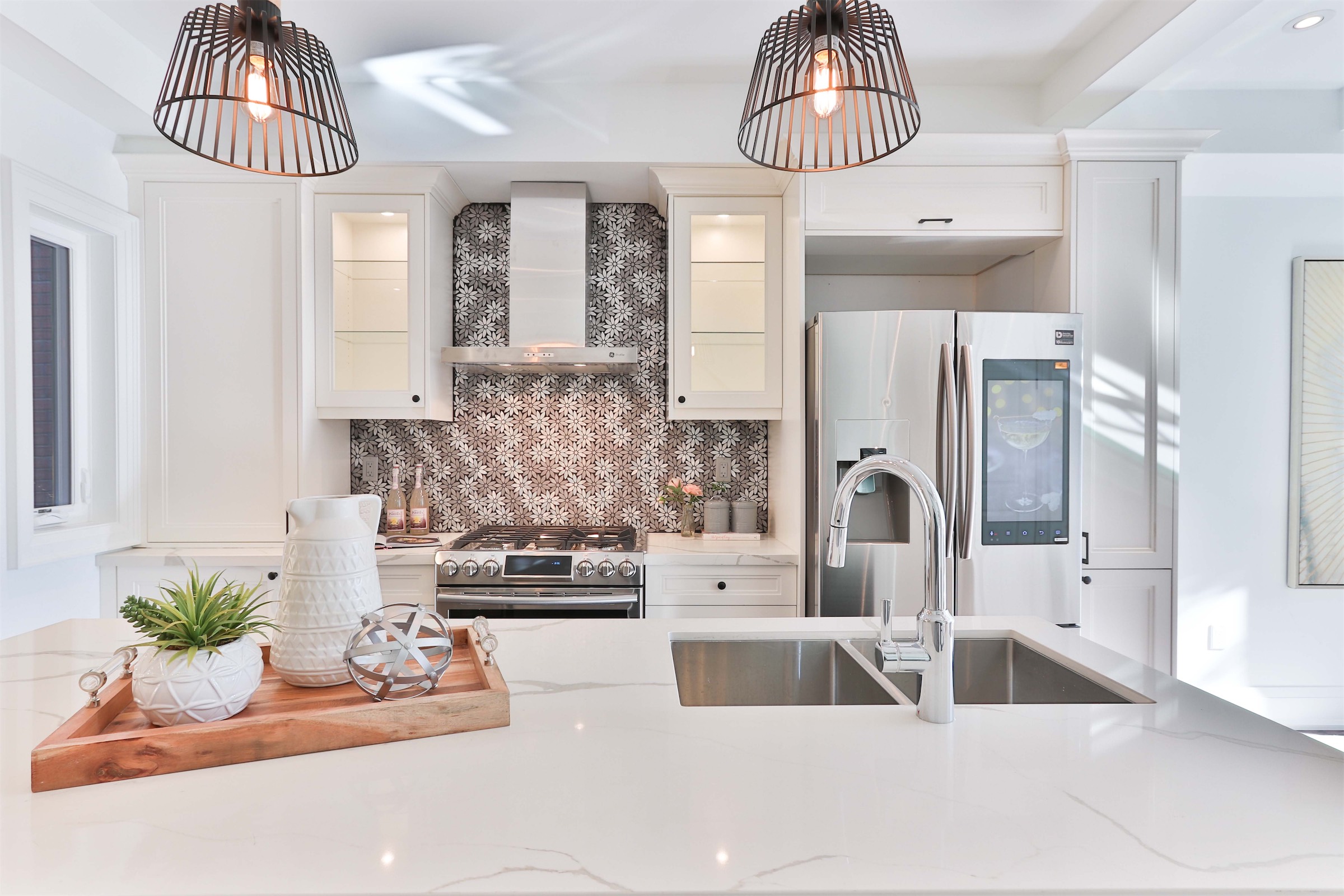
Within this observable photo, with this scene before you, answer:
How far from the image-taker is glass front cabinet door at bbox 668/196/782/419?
2834mm

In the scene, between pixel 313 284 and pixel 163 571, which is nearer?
pixel 163 571

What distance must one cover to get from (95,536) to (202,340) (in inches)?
30.6

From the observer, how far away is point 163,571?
260 centimetres

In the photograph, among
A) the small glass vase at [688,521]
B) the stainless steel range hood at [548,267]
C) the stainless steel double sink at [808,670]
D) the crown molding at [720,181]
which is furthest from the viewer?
the small glass vase at [688,521]

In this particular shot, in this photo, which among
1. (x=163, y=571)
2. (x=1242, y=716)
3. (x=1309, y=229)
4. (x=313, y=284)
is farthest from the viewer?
(x=1309, y=229)

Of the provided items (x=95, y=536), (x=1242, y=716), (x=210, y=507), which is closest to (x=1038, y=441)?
(x=1242, y=716)

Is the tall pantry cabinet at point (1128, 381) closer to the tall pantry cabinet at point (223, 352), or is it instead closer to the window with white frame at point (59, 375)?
the tall pantry cabinet at point (223, 352)

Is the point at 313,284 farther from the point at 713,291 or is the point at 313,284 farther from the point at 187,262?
the point at 713,291

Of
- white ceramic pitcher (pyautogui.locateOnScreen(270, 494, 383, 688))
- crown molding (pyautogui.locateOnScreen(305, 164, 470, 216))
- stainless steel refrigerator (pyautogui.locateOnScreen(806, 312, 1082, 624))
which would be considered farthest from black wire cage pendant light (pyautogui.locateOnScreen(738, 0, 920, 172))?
crown molding (pyautogui.locateOnScreen(305, 164, 470, 216))

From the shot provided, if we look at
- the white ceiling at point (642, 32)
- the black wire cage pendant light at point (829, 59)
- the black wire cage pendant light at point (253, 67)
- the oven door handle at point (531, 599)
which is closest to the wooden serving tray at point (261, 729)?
the black wire cage pendant light at point (253, 67)

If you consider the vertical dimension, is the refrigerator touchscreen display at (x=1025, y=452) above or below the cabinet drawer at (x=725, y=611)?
above

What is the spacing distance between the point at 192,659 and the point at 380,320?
215 centimetres

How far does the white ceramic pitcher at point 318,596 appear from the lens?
1.04 metres

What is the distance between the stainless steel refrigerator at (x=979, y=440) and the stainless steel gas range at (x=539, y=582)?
0.73 metres
